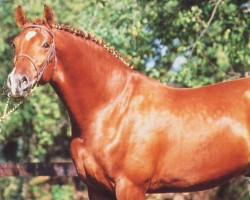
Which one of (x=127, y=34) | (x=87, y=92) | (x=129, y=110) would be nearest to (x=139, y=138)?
(x=129, y=110)

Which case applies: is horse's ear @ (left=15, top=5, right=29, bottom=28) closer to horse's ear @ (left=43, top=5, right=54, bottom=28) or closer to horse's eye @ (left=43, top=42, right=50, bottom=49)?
horse's ear @ (left=43, top=5, right=54, bottom=28)

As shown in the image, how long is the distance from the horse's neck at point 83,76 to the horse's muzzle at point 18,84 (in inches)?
11.8

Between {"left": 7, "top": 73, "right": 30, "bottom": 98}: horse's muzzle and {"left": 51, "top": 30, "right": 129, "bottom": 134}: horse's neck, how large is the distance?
0.30 metres

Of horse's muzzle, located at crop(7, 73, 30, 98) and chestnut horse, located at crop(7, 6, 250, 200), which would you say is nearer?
horse's muzzle, located at crop(7, 73, 30, 98)

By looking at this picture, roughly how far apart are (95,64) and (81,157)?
2.37 feet

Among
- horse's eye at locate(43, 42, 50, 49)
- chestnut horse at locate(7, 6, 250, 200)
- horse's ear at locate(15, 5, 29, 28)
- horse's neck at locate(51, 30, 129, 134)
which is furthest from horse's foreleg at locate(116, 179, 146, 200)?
horse's ear at locate(15, 5, 29, 28)

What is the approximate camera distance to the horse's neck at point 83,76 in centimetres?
373

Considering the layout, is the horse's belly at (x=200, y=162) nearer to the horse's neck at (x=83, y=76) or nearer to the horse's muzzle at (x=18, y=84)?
the horse's neck at (x=83, y=76)

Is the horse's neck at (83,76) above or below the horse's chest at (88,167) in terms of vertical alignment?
above

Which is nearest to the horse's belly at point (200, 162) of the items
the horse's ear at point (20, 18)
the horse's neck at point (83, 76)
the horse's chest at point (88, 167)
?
the horse's chest at point (88, 167)

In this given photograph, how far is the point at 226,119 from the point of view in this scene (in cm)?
394

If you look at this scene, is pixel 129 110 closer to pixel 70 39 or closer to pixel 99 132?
pixel 99 132

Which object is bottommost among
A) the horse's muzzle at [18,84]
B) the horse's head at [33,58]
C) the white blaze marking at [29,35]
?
the horse's muzzle at [18,84]

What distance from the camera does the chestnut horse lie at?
3648 millimetres
